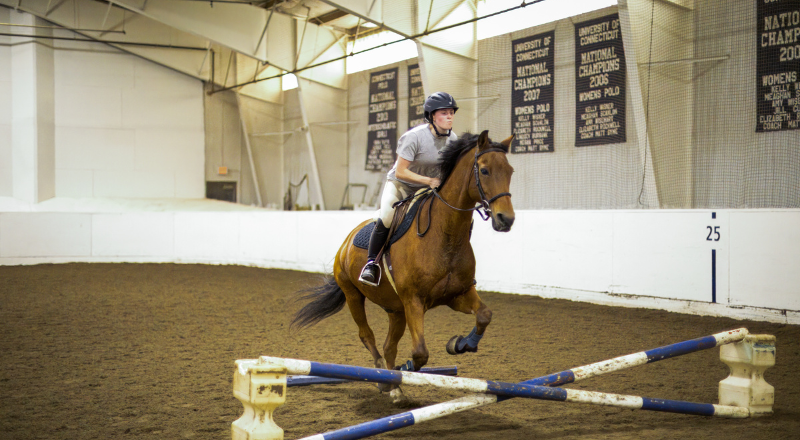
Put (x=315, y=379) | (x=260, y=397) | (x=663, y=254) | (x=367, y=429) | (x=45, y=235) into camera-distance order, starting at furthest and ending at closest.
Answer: (x=45, y=235) < (x=663, y=254) < (x=315, y=379) < (x=367, y=429) < (x=260, y=397)

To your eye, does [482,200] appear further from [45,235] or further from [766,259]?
[45,235]

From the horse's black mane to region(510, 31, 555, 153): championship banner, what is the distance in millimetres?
8767

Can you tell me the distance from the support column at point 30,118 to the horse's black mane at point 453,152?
17.4 m

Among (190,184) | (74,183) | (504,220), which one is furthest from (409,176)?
(190,184)

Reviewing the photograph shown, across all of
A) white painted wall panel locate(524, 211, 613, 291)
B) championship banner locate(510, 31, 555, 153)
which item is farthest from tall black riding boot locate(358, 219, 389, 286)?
championship banner locate(510, 31, 555, 153)

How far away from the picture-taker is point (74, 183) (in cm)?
1880

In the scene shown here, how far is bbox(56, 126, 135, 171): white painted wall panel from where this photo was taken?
61.3 ft

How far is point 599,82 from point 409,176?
8.42 meters

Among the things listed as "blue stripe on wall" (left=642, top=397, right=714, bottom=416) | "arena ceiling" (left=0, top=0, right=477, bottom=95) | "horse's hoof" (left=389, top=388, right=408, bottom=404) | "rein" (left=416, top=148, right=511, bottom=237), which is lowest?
"horse's hoof" (left=389, top=388, right=408, bottom=404)

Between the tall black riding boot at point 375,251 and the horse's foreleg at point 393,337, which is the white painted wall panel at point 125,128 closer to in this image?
the horse's foreleg at point 393,337

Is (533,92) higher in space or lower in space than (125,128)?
lower

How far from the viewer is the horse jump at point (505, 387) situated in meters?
2.66

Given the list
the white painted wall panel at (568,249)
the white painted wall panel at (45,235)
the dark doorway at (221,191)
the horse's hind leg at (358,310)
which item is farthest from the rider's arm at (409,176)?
the dark doorway at (221,191)

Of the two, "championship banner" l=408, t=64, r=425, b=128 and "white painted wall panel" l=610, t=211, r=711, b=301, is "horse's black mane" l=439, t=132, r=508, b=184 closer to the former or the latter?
"white painted wall panel" l=610, t=211, r=711, b=301
